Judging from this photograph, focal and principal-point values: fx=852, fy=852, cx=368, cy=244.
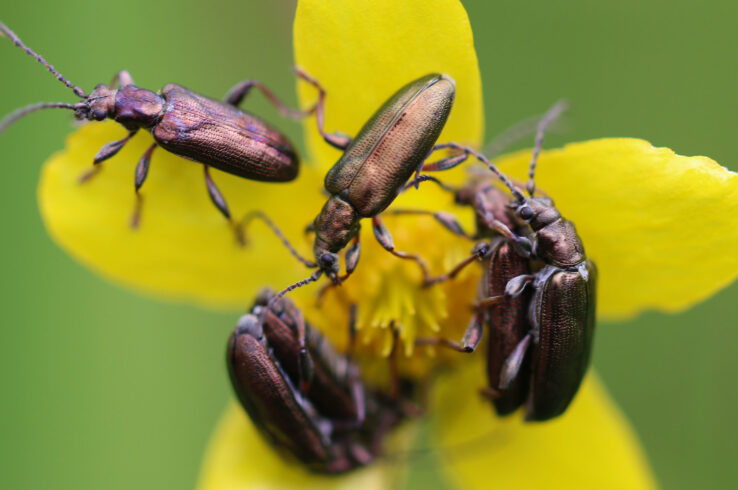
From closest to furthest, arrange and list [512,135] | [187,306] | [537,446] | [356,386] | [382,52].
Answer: [382,52] → [356,386] → [537,446] → [512,135] → [187,306]

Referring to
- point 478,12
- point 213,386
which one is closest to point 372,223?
point 478,12

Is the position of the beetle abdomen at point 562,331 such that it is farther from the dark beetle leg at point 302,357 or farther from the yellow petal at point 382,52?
the dark beetle leg at point 302,357

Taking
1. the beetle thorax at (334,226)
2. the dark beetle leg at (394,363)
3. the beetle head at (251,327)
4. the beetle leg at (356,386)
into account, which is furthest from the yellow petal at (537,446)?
the beetle head at (251,327)

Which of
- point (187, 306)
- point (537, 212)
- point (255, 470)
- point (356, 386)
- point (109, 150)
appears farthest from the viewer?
point (187, 306)

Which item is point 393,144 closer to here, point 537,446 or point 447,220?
point 447,220

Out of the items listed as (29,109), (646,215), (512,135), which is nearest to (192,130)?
(29,109)

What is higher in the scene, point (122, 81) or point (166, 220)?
point (122, 81)
